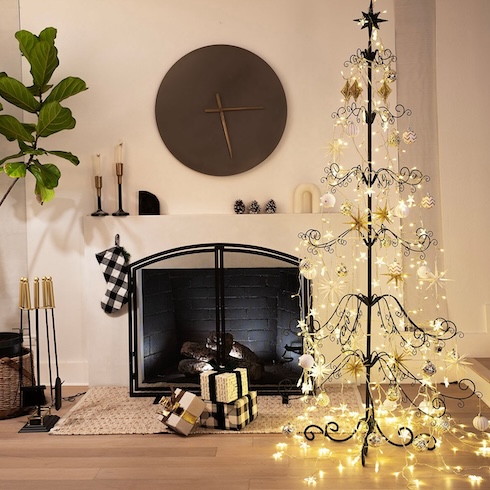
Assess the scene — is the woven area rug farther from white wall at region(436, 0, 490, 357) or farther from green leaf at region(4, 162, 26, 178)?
green leaf at region(4, 162, 26, 178)

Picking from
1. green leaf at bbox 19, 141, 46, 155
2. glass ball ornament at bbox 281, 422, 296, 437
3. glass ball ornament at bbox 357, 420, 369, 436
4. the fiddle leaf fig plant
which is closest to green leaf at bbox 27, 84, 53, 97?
the fiddle leaf fig plant

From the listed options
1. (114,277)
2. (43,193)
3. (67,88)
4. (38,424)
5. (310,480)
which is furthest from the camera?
(114,277)

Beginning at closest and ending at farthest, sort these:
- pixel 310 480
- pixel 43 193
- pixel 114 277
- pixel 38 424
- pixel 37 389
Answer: pixel 310 480 < pixel 38 424 < pixel 37 389 < pixel 43 193 < pixel 114 277

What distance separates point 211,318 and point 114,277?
65 cm

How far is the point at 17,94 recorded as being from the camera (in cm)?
399

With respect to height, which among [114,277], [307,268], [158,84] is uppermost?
[158,84]

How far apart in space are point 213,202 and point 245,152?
363 mm

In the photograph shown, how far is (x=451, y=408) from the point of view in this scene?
12.8 feet

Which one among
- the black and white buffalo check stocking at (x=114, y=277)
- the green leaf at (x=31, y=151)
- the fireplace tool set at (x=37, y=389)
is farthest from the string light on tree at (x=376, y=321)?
the green leaf at (x=31, y=151)

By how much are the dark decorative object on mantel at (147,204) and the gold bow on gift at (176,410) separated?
1.29 metres

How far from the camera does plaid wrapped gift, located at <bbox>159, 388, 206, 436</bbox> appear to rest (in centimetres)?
350

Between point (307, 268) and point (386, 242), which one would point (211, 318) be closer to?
point (307, 268)

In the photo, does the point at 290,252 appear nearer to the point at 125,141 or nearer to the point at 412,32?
the point at 125,141

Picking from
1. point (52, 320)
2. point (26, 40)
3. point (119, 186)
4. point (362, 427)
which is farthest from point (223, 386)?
point (26, 40)
